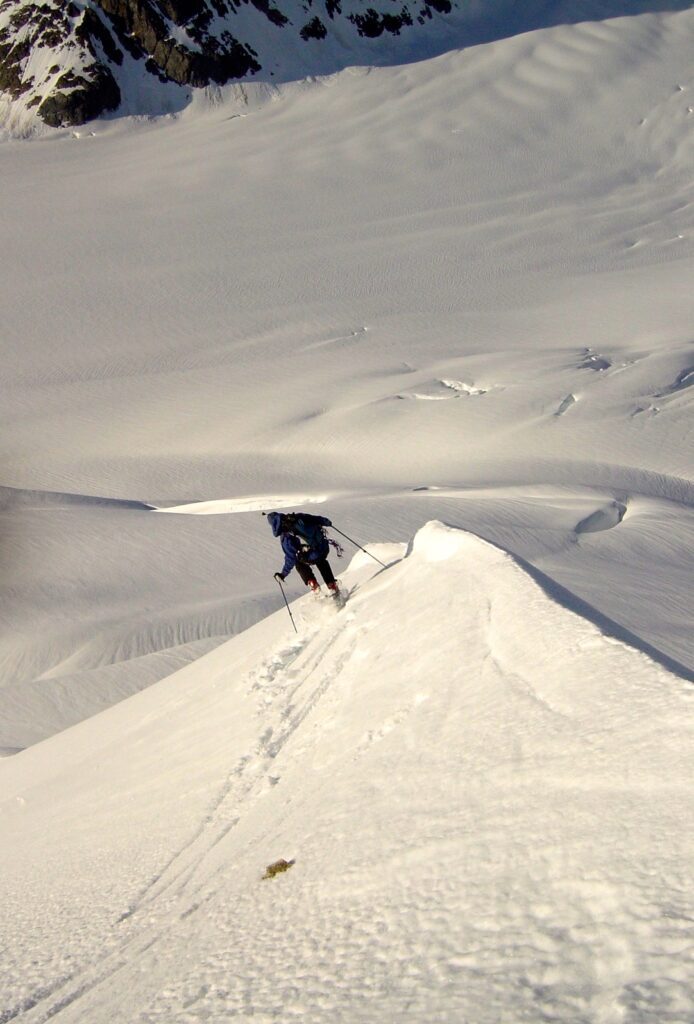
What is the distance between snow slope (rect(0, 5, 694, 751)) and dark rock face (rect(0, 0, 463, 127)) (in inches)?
101

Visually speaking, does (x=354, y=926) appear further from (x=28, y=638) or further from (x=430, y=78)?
(x=430, y=78)

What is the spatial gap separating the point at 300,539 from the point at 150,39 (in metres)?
56.4

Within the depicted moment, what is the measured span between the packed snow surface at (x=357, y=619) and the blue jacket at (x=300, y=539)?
1.28ft

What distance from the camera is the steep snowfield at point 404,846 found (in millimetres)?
1975

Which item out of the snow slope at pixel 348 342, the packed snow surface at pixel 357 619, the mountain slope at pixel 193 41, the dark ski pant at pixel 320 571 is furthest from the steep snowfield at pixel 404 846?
the mountain slope at pixel 193 41

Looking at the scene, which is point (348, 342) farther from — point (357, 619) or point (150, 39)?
point (150, 39)

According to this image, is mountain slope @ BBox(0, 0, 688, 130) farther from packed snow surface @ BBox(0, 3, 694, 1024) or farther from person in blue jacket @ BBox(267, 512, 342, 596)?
person in blue jacket @ BBox(267, 512, 342, 596)

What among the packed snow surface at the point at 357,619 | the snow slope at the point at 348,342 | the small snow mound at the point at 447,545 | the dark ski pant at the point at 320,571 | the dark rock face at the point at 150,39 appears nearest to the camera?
the packed snow surface at the point at 357,619

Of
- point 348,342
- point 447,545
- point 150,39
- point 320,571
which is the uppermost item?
point 150,39

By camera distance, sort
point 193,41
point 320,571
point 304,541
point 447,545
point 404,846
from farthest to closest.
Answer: point 193,41, point 304,541, point 320,571, point 447,545, point 404,846

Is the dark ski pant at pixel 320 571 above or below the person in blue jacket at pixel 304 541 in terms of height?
below

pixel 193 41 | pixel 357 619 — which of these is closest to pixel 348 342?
pixel 357 619

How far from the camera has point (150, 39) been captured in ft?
182

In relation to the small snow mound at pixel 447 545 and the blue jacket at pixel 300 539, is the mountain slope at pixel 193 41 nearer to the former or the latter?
the blue jacket at pixel 300 539
